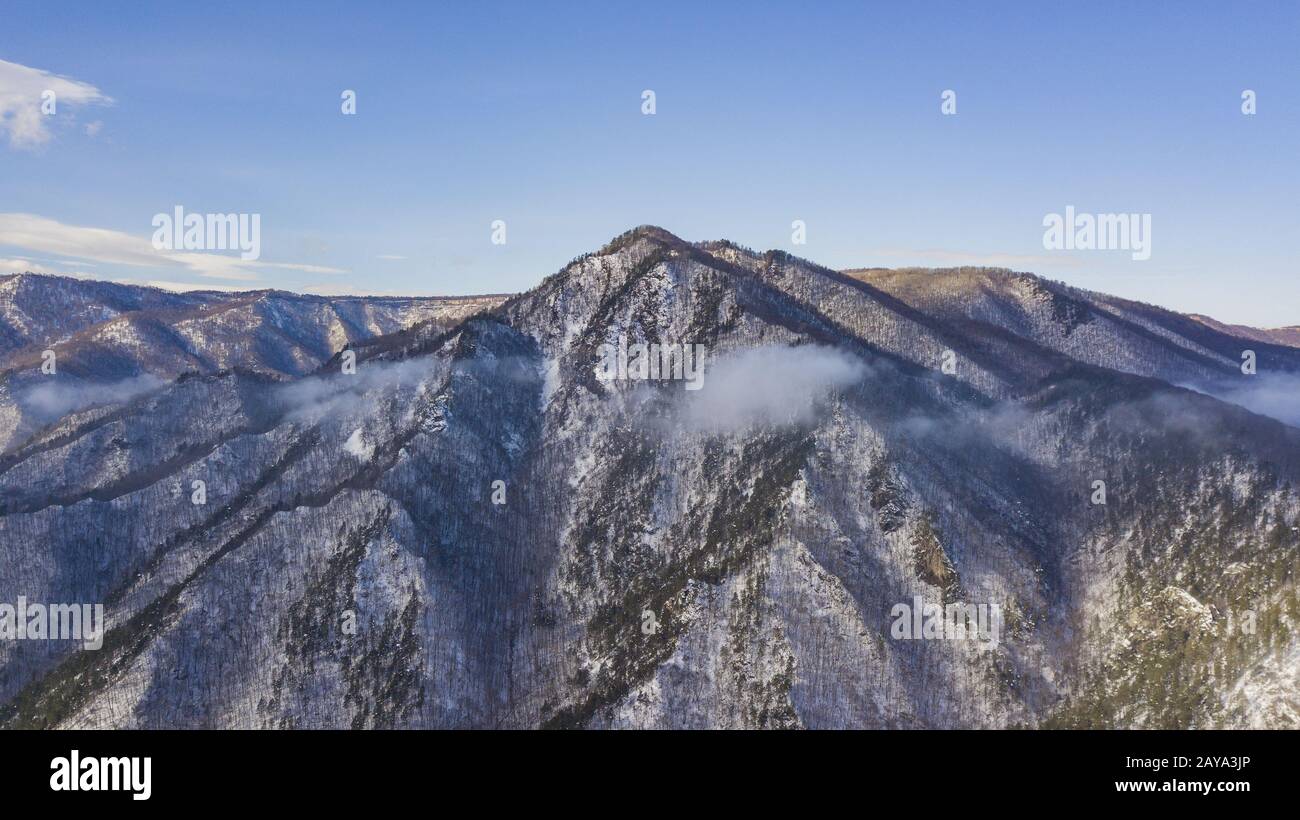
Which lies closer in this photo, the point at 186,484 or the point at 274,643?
the point at 274,643

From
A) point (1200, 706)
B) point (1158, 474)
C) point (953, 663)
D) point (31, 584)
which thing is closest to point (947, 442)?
point (1158, 474)

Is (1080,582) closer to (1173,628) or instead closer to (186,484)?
(1173,628)

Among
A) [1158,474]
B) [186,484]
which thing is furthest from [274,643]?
[1158,474]

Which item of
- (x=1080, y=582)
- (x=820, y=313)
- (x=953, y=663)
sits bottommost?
(x=953, y=663)

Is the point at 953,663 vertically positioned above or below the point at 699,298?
below

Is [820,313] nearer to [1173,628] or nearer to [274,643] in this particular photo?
[1173,628]
